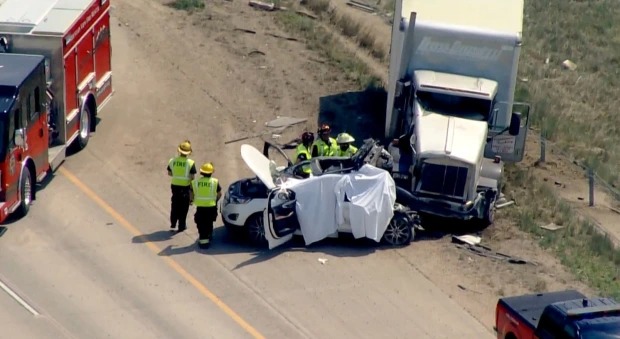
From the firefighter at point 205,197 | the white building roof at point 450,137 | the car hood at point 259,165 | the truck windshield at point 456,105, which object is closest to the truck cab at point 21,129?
the firefighter at point 205,197

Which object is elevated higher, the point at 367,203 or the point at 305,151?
the point at 305,151

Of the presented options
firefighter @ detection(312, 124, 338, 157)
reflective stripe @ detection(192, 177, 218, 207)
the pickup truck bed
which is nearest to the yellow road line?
reflective stripe @ detection(192, 177, 218, 207)

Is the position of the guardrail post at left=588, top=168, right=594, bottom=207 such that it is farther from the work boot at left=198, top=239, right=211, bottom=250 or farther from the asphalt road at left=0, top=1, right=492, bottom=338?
the work boot at left=198, top=239, right=211, bottom=250

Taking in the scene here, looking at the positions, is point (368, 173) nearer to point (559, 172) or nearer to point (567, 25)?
point (559, 172)

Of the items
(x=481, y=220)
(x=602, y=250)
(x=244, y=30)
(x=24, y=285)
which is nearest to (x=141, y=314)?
(x=24, y=285)

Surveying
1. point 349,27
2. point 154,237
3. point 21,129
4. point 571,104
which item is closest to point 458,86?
point 154,237

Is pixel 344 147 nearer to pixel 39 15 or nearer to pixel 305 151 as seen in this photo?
pixel 305 151
